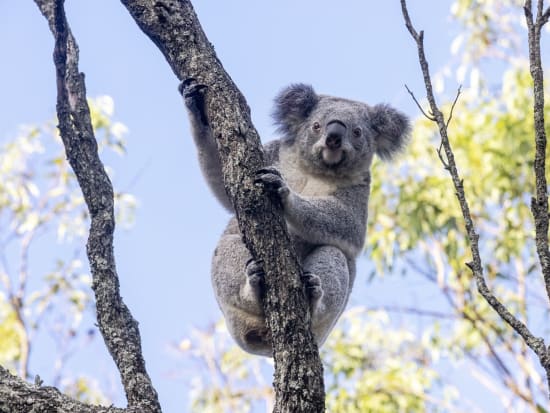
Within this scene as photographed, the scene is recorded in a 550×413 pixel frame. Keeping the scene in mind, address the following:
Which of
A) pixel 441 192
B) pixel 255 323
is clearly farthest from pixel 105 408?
pixel 441 192

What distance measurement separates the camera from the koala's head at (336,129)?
4.64m

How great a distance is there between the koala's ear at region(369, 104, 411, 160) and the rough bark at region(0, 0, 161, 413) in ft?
7.12

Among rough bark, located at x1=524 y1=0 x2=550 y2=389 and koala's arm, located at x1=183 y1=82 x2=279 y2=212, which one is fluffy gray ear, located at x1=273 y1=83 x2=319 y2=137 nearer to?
koala's arm, located at x1=183 y1=82 x2=279 y2=212

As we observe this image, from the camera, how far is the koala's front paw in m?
2.98

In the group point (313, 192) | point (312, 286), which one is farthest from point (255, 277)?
point (313, 192)

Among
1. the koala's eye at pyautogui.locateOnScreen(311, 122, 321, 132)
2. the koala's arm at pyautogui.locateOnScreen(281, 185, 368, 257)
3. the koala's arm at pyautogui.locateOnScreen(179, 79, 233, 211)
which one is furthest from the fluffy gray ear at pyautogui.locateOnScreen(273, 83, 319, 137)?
the koala's arm at pyautogui.locateOnScreen(179, 79, 233, 211)

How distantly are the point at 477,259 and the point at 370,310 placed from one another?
6.94 meters

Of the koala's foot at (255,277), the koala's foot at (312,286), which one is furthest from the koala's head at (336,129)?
the koala's foot at (255,277)

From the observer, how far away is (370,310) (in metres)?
9.21

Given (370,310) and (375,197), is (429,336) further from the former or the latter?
(375,197)

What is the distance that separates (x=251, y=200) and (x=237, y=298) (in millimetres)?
1166

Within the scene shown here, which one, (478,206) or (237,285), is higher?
(478,206)

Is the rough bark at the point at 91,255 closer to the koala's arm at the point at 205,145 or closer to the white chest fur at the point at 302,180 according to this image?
the koala's arm at the point at 205,145

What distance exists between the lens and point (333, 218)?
4258 millimetres
